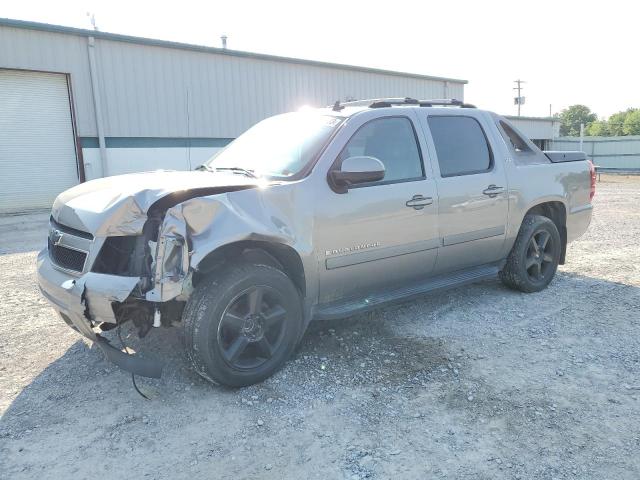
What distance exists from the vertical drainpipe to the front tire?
13847 millimetres

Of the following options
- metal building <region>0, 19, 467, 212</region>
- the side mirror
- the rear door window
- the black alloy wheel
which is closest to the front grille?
the black alloy wheel

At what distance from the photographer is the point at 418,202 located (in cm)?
405

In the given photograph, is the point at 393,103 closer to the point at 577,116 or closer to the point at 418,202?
the point at 418,202

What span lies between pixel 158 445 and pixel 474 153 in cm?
359

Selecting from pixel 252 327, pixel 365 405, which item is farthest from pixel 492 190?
pixel 252 327

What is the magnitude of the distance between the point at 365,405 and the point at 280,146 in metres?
2.06

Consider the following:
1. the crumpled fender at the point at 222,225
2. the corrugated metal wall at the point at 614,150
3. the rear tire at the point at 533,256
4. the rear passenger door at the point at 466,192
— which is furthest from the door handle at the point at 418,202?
the corrugated metal wall at the point at 614,150

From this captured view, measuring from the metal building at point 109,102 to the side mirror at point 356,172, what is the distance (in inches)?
394

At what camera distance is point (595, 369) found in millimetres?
3535

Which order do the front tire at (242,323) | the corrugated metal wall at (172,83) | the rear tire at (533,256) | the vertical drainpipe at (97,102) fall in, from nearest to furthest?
1. the front tire at (242,323)
2. the rear tire at (533,256)
3. the corrugated metal wall at (172,83)
4. the vertical drainpipe at (97,102)

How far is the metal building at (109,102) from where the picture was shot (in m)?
14.2

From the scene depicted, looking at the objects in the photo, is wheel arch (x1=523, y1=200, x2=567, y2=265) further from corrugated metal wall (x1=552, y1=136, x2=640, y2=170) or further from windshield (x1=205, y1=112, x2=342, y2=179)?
corrugated metal wall (x1=552, y1=136, x2=640, y2=170)

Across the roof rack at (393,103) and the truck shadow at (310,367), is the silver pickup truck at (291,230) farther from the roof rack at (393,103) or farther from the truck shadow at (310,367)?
the truck shadow at (310,367)

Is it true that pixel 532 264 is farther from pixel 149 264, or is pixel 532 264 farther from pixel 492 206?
pixel 149 264
